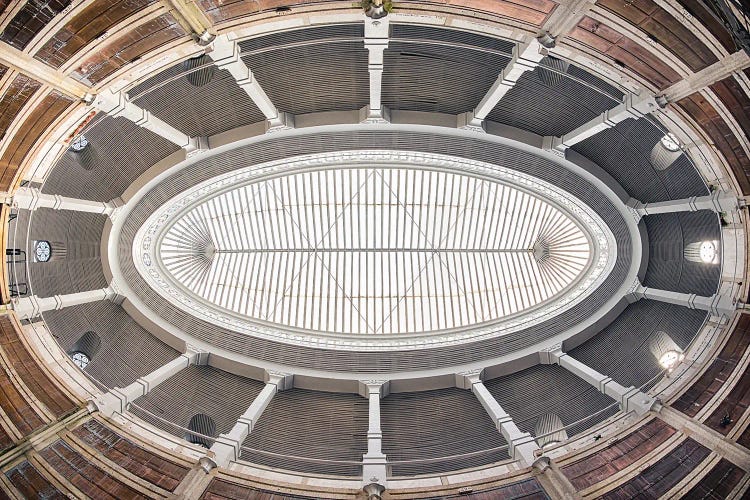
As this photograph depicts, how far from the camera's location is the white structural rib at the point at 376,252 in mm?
24297

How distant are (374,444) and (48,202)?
13.9 metres

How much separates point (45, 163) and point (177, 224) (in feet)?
26.8


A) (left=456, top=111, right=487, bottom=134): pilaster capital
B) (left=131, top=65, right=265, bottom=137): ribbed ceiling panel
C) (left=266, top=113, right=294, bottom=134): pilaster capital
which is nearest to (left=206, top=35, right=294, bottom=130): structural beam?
(left=266, top=113, right=294, bottom=134): pilaster capital

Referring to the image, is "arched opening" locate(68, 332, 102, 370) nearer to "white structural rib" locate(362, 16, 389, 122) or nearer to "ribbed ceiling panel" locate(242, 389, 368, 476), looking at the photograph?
"ribbed ceiling panel" locate(242, 389, 368, 476)

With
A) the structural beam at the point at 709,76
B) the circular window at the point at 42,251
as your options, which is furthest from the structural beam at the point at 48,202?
the structural beam at the point at 709,76

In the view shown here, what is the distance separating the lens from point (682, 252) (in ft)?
68.0

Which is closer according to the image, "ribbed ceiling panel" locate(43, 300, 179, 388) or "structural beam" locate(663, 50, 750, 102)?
"structural beam" locate(663, 50, 750, 102)

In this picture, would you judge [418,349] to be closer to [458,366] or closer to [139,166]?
[458,366]

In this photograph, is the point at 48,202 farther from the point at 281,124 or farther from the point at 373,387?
the point at 373,387

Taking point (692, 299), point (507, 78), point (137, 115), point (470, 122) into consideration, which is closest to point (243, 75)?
point (137, 115)

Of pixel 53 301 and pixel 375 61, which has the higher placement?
pixel 375 61

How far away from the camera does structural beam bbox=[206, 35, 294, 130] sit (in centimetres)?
1507

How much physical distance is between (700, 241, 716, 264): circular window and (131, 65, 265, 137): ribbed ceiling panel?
17536mm

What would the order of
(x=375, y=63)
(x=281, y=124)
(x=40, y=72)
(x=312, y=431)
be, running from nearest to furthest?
(x=40, y=72)
(x=375, y=63)
(x=281, y=124)
(x=312, y=431)
